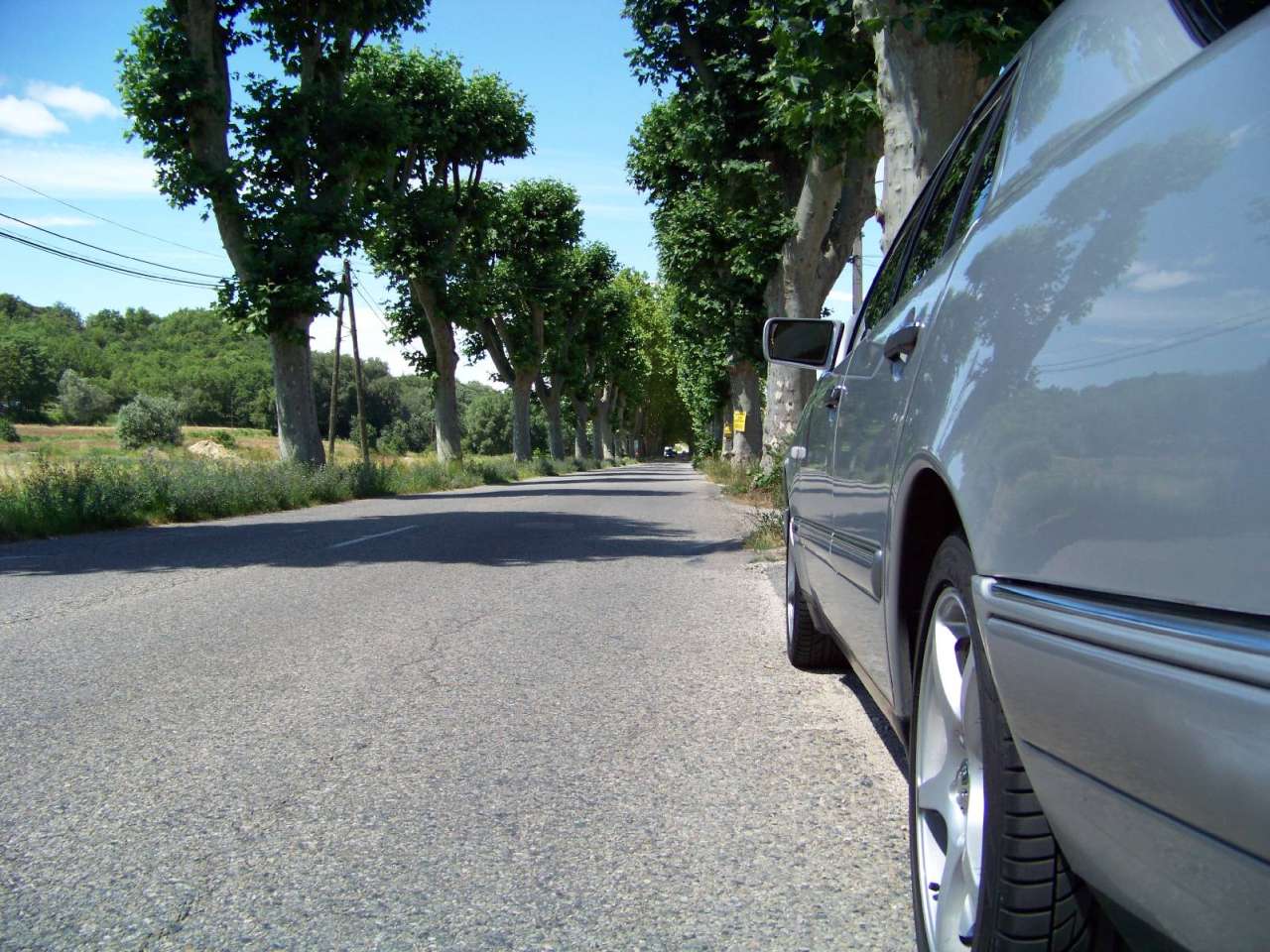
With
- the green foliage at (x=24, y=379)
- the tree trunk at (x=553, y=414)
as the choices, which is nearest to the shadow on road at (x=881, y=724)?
the tree trunk at (x=553, y=414)

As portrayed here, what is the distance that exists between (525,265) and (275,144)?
910 inches

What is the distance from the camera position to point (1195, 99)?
4.23ft

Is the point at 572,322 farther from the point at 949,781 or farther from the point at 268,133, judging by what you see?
the point at 949,781

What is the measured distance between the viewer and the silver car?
1110 mm

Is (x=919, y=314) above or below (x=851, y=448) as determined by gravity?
above

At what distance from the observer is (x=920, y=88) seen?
27.1 ft

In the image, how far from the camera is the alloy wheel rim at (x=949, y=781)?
6.06 feet

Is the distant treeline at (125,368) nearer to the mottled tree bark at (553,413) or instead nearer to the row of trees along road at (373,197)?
the mottled tree bark at (553,413)

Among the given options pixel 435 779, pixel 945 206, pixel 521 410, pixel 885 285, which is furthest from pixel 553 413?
pixel 945 206

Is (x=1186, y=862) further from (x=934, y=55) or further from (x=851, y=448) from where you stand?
(x=934, y=55)

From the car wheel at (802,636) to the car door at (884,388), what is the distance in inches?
47.0

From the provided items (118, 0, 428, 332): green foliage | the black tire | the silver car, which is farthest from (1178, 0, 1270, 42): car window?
(118, 0, 428, 332): green foliage

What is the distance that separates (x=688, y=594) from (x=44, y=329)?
218 ft

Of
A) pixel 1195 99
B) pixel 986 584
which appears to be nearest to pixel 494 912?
pixel 986 584
